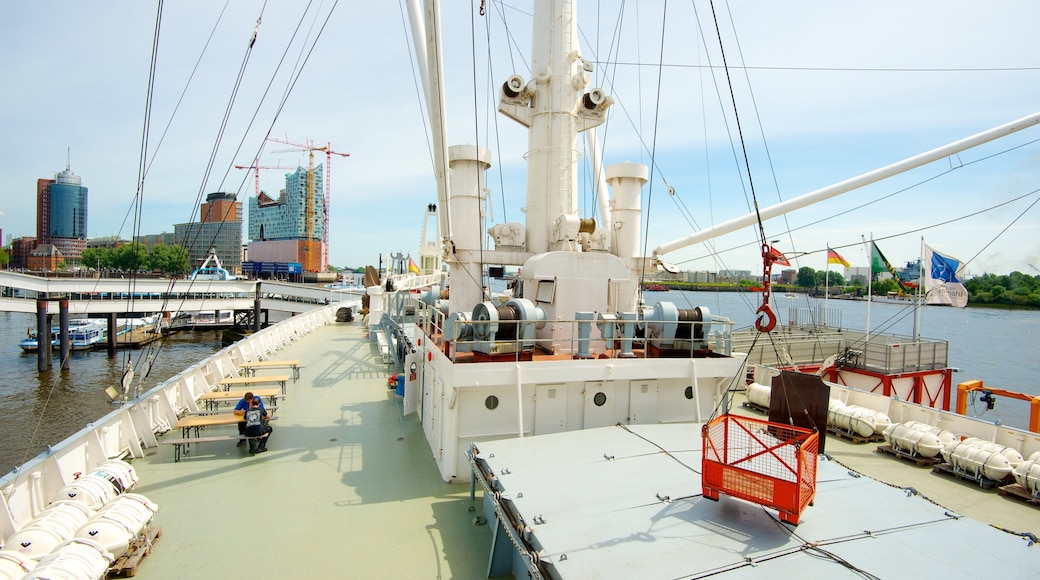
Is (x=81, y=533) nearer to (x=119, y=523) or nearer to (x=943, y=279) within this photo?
(x=119, y=523)

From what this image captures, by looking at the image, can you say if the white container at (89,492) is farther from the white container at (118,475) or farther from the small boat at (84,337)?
the small boat at (84,337)

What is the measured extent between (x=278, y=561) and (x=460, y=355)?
3.80 m

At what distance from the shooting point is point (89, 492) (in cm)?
582

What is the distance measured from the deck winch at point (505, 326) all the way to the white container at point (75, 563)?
195 inches

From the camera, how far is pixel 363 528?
628 cm

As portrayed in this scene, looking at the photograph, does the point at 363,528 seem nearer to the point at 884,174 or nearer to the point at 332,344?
the point at 884,174

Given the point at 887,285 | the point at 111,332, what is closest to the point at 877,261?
the point at 887,285

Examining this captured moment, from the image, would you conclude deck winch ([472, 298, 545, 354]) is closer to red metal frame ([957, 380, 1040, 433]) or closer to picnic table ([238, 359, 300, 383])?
picnic table ([238, 359, 300, 383])

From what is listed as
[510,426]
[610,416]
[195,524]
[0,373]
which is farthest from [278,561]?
[0,373]

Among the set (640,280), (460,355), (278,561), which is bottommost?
(278,561)

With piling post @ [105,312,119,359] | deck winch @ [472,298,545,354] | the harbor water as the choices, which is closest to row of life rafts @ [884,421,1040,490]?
deck winch @ [472,298,545,354]

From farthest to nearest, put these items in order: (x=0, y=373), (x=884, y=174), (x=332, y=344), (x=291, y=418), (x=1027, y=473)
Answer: (x=0, y=373)
(x=332, y=344)
(x=884, y=174)
(x=291, y=418)
(x=1027, y=473)

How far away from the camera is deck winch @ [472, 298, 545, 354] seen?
791 centimetres

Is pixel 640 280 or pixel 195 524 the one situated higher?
pixel 640 280
